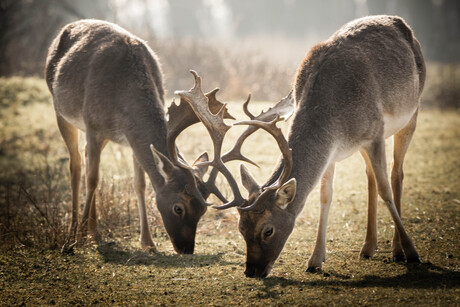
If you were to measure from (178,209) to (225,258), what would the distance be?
85 cm

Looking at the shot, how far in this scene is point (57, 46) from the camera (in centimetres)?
931

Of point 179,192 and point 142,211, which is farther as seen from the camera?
point 142,211

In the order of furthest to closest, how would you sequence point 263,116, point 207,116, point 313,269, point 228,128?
point 263,116, point 207,116, point 228,128, point 313,269

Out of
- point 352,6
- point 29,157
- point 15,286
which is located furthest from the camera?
point 352,6

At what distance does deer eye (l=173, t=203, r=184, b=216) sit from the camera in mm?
6922

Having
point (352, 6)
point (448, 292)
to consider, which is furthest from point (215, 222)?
point (352, 6)

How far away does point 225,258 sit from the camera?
23.1 ft

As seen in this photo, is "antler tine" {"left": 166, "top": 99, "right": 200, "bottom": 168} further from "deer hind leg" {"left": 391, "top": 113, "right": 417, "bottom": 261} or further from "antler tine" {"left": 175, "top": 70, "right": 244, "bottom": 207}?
"deer hind leg" {"left": 391, "top": 113, "right": 417, "bottom": 261}

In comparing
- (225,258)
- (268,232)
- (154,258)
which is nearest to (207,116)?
(268,232)

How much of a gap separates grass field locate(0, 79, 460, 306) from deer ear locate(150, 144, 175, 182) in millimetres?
1037

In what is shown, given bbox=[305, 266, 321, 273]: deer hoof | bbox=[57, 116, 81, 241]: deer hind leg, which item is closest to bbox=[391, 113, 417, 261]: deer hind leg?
bbox=[305, 266, 321, 273]: deer hoof

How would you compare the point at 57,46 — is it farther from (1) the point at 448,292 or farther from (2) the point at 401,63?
(1) the point at 448,292

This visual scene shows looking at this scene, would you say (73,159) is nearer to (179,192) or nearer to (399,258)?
(179,192)

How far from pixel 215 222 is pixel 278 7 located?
85605 millimetres
